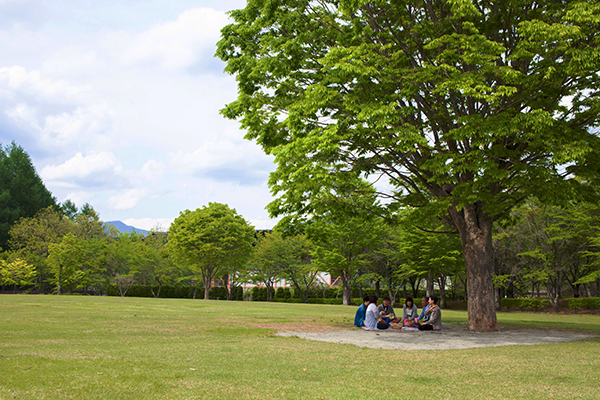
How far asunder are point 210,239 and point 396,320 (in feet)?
116

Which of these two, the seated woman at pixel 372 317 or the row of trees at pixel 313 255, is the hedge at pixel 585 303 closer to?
the row of trees at pixel 313 255

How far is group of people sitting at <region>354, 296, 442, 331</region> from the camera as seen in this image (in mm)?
14172

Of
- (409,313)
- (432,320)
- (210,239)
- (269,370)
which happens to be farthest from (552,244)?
(269,370)

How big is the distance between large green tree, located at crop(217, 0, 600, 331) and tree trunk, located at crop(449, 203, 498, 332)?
37 millimetres

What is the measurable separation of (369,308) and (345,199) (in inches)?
157

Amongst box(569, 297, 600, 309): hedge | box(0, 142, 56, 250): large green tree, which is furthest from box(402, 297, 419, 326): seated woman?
box(0, 142, 56, 250): large green tree

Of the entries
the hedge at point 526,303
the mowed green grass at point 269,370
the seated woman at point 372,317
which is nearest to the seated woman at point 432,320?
the seated woman at point 372,317

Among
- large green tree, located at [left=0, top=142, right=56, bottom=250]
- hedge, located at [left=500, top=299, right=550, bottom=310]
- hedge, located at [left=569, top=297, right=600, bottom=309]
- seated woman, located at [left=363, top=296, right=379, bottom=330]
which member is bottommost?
hedge, located at [left=500, top=299, right=550, bottom=310]

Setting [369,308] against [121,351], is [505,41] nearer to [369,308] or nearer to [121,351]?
[369,308]

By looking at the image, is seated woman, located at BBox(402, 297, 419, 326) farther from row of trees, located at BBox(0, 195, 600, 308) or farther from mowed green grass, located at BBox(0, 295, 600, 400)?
mowed green grass, located at BBox(0, 295, 600, 400)

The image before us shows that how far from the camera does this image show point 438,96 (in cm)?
1405

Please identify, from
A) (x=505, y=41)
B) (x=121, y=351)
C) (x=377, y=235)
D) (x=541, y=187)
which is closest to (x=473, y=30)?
(x=505, y=41)

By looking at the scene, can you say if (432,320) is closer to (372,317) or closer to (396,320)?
(396,320)

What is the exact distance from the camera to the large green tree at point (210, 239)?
46500mm
